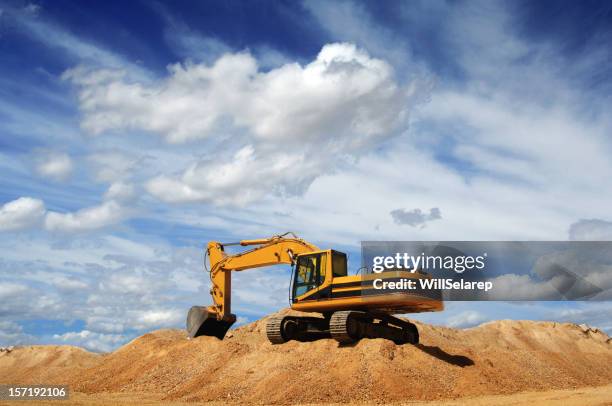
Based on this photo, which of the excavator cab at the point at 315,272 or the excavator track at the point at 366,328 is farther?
the excavator cab at the point at 315,272

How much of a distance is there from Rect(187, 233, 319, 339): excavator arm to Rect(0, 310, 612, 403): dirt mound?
106 cm

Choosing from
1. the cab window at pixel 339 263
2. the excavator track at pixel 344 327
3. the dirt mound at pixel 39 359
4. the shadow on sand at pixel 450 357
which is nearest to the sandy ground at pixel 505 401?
the shadow on sand at pixel 450 357

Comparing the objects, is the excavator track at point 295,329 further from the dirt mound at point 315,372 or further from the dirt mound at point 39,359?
the dirt mound at point 39,359

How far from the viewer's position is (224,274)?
25562 mm

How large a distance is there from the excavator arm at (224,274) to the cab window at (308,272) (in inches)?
73.1

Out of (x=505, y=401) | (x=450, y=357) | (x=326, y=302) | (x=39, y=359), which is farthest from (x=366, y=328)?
(x=39, y=359)

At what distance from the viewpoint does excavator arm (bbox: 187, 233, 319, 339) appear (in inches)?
939

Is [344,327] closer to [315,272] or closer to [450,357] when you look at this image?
[315,272]

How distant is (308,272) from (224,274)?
5.62 meters

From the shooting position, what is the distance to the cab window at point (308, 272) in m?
21.1

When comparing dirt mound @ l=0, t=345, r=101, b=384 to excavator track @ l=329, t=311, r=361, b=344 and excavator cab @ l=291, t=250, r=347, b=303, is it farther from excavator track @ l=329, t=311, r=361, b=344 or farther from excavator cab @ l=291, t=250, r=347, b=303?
excavator track @ l=329, t=311, r=361, b=344

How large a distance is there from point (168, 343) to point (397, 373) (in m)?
11.9

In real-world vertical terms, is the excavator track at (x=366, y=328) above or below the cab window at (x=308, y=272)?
below

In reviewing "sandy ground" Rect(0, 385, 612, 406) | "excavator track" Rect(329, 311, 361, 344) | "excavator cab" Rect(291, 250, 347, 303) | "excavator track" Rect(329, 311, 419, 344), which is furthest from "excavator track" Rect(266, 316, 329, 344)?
"sandy ground" Rect(0, 385, 612, 406)
